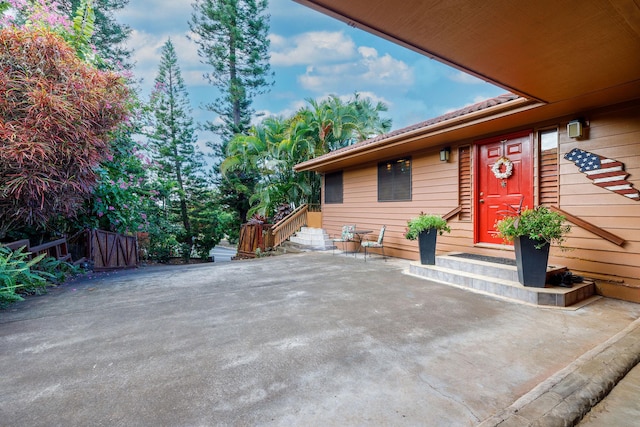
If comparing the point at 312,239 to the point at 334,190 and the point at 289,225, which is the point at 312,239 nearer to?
the point at 289,225

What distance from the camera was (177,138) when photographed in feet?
50.5

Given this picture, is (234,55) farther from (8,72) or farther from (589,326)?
(589,326)

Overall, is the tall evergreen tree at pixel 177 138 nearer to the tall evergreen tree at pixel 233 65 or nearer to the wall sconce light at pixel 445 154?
the tall evergreen tree at pixel 233 65

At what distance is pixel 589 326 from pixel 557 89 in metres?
2.42

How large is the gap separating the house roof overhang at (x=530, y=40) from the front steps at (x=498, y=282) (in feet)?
7.04

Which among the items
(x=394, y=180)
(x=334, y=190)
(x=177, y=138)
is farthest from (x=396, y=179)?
(x=177, y=138)

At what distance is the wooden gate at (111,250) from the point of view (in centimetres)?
577

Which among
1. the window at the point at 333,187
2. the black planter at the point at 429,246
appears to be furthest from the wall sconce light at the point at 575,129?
the window at the point at 333,187

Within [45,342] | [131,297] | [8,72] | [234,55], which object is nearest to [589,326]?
[45,342]

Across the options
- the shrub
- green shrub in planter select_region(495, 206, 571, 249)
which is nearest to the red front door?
green shrub in planter select_region(495, 206, 571, 249)

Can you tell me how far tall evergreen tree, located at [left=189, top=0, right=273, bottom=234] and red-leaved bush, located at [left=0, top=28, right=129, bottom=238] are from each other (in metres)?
9.90

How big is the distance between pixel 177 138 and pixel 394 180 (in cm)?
1341

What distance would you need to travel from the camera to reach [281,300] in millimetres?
3361

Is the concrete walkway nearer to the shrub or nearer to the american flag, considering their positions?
the shrub
